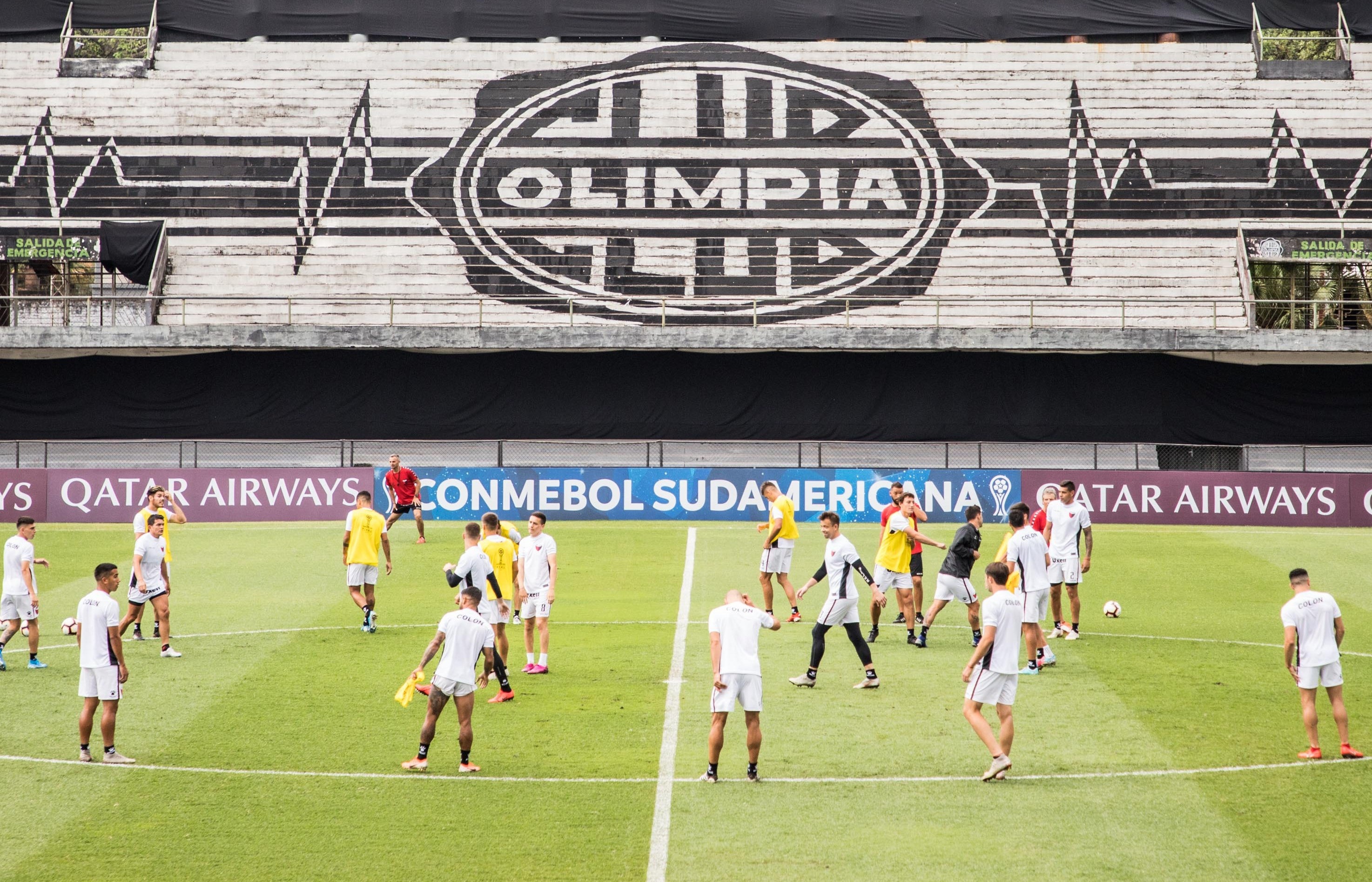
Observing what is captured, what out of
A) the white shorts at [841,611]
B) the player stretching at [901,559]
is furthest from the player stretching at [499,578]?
the player stretching at [901,559]

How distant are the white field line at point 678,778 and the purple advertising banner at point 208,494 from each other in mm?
19975

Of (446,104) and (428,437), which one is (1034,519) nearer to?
(428,437)

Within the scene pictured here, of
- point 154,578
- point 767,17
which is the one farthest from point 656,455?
point 154,578

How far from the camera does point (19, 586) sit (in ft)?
53.5

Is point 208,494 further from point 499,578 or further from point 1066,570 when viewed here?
point 1066,570

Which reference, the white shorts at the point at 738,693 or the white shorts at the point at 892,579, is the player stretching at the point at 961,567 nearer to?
the white shorts at the point at 892,579

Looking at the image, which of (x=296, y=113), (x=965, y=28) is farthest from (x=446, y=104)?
(x=965, y=28)

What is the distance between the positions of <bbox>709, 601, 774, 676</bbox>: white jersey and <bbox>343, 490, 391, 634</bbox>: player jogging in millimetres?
8761

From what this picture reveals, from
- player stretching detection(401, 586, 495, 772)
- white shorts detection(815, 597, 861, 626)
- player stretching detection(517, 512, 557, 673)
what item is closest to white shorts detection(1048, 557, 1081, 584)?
white shorts detection(815, 597, 861, 626)

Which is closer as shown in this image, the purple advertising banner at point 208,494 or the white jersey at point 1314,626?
the white jersey at point 1314,626

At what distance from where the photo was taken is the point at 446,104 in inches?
1684

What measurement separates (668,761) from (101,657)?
5507 mm

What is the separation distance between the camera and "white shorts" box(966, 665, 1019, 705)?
39.4ft

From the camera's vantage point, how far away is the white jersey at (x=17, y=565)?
53.3ft
